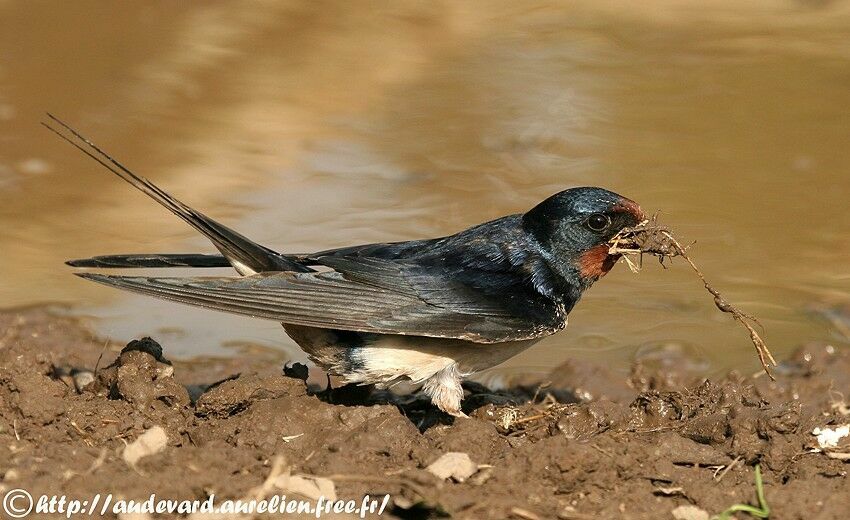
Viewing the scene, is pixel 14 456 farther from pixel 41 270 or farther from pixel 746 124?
pixel 746 124

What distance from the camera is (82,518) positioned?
3932 millimetres

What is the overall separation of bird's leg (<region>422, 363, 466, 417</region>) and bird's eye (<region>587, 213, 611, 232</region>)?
88 cm

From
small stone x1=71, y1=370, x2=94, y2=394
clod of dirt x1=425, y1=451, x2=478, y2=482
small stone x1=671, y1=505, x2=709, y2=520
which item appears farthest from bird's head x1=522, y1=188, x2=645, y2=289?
small stone x1=71, y1=370, x2=94, y2=394

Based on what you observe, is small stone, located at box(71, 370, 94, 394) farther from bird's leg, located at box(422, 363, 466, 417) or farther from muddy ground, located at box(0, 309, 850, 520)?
bird's leg, located at box(422, 363, 466, 417)

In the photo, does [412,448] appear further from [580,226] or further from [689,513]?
[580,226]

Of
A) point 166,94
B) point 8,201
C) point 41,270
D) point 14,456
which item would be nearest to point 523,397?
point 14,456

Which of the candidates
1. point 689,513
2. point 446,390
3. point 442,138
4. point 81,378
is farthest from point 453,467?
point 442,138

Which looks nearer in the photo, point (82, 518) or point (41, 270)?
point (82, 518)

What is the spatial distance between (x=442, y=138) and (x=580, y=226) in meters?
4.47

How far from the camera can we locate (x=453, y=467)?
170 inches

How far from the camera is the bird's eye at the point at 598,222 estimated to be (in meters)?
5.60

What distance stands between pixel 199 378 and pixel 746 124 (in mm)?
5514

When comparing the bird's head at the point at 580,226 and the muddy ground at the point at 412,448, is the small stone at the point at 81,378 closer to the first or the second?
the muddy ground at the point at 412,448

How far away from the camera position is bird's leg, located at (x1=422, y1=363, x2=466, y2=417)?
212 inches
